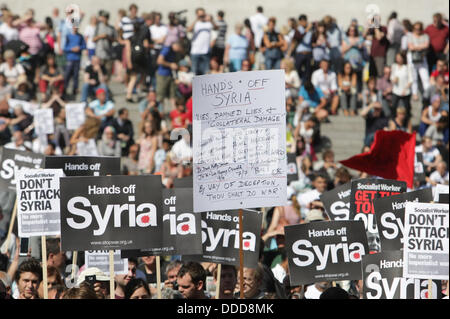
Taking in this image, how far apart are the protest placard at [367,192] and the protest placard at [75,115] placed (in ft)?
23.5

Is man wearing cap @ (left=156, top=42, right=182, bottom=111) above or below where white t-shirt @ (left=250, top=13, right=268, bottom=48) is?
below

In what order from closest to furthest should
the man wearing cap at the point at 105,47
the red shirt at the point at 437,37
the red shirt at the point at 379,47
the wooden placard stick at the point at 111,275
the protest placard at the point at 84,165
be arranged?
the wooden placard stick at the point at 111,275 → the protest placard at the point at 84,165 → the man wearing cap at the point at 105,47 → the red shirt at the point at 379,47 → the red shirt at the point at 437,37

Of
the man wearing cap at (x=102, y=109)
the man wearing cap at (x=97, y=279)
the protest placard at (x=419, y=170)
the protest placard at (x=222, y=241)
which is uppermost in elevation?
the man wearing cap at (x=102, y=109)

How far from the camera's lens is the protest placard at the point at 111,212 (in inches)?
341

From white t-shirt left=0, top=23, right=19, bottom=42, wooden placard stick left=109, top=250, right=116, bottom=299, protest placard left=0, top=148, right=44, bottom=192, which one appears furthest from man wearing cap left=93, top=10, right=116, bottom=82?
wooden placard stick left=109, top=250, right=116, bottom=299

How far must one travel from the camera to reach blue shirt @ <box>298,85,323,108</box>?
17.9 metres

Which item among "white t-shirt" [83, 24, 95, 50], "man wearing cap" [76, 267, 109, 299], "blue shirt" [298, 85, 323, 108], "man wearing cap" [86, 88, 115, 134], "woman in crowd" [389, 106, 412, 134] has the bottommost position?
"man wearing cap" [76, 267, 109, 299]

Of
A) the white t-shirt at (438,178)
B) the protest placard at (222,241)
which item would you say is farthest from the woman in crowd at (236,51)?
the protest placard at (222,241)

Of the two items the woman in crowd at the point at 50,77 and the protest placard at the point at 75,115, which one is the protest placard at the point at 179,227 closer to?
the protest placard at the point at 75,115

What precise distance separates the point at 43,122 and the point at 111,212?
8117 millimetres

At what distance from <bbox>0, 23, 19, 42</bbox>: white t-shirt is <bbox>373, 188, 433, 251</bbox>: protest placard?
989 centimetres

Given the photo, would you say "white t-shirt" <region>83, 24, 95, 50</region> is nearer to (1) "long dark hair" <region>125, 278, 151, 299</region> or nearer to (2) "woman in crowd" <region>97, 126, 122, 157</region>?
(2) "woman in crowd" <region>97, 126, 122, 157</region>

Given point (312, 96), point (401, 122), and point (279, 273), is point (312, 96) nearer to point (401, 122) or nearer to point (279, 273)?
point (401, 122)
